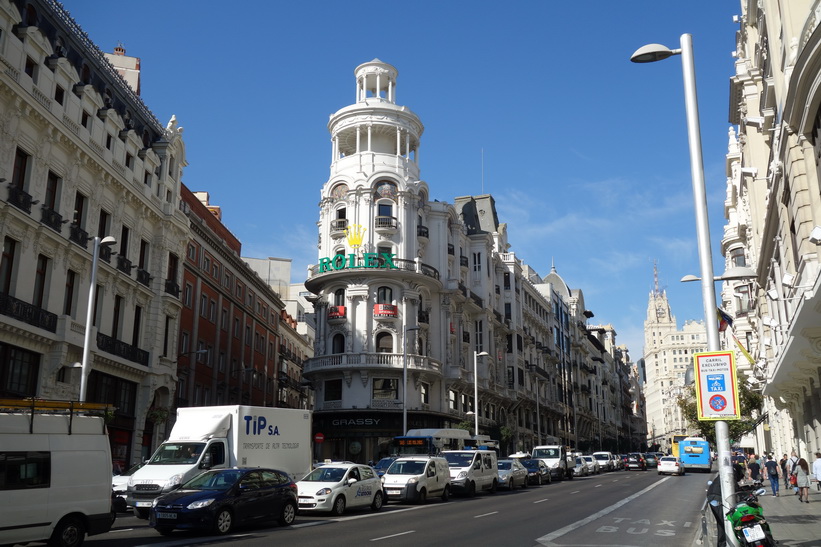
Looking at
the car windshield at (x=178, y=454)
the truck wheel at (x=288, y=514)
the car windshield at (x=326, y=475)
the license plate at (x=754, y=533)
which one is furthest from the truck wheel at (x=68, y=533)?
the license plate at (x=754, y=533)

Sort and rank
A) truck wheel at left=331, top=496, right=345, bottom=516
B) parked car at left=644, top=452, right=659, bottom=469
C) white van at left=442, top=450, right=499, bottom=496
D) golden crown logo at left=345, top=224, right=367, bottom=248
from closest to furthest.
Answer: truck wheel at left=331, top=496, right=345, bottom=516
white van at left=442, top=450, right=499, bottom=496
golden crown logo at left=345, top=224, right=367, bottom=248
parked car at left=644, top=452, right=659, bottom=469

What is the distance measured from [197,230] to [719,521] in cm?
3818

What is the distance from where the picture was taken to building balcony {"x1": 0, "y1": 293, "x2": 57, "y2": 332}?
1020 inches

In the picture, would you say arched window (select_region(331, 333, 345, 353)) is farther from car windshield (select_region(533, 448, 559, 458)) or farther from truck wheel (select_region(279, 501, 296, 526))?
truck wheel (select_region(279, 501, 296, 526))

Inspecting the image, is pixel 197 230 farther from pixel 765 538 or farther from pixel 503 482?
pixel 765 538

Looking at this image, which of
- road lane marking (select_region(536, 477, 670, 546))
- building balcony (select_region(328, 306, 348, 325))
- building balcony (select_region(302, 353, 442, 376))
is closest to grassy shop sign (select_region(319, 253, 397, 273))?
building balcony (select_region(328, 306, 348, 325))

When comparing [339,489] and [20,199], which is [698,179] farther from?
[20,199]

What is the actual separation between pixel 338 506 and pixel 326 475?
117 cm

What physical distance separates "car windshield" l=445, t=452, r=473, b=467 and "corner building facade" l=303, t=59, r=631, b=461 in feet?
42.6

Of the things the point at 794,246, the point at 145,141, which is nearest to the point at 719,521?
the point at 794,246

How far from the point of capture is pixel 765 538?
34.0ft

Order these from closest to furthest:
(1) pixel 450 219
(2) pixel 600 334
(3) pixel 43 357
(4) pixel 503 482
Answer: (3) pixel 43 357 < (4) pixel 503 482 < (1) pixel 450 219 < (2) pixel 600 334

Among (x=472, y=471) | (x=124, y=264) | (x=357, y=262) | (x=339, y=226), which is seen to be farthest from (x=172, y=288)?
(x=472, y=471)

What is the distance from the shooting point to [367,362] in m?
51.2
